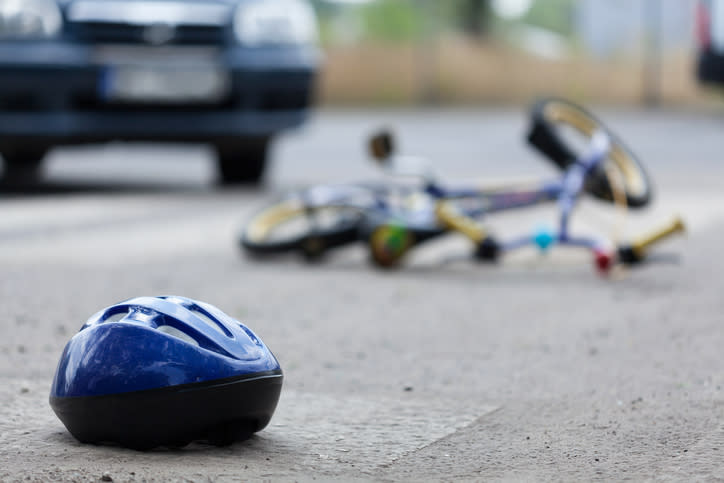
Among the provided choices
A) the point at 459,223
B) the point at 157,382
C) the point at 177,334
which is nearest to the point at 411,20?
the point at 459,223

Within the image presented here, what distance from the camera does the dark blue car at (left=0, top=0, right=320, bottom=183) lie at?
27.1ft

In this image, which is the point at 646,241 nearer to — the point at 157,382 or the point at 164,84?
the point at 157,382

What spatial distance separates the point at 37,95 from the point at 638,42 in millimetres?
23990

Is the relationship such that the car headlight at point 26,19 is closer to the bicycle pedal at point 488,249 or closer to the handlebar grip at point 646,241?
the bicycle pedal at point 488,249

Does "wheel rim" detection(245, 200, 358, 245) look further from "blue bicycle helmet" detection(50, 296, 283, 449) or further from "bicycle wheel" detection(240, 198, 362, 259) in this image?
"blue bicycle helmet" detection(50, 296, 283, 449)

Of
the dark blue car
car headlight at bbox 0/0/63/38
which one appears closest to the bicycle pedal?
the dark blue car

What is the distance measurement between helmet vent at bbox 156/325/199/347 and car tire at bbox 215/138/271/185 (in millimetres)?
6352

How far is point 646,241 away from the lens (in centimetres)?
536

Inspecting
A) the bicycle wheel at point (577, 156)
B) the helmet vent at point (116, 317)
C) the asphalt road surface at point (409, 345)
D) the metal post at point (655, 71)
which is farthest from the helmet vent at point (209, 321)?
the metal post at point (655, 71)

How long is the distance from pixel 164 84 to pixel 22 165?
2391 mm

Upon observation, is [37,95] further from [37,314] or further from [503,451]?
[503,451]

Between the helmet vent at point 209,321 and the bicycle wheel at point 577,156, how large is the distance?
306 centimetres

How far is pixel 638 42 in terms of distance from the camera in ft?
101

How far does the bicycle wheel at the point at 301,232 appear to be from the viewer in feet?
19.7
